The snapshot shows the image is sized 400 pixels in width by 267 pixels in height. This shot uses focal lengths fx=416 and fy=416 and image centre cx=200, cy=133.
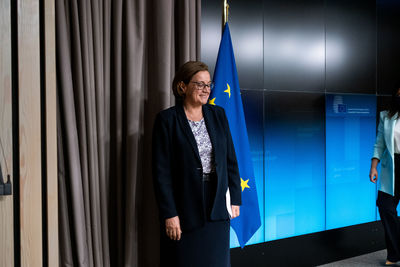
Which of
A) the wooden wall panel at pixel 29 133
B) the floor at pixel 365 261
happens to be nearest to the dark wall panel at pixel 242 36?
the wooden wall panel at pixel 29 133

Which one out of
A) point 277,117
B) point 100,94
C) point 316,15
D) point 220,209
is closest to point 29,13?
point 100,94

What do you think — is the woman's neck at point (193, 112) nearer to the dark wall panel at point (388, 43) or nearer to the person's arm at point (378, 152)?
the person's arm at point (378, 152)

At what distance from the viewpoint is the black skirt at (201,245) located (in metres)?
2.20

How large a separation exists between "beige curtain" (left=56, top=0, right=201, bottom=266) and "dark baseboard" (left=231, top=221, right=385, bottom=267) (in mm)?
1066

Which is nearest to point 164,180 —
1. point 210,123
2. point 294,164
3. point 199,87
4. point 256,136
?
point 210,123

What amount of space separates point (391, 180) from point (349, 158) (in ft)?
1.73

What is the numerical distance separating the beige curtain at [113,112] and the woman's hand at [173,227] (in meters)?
0.36

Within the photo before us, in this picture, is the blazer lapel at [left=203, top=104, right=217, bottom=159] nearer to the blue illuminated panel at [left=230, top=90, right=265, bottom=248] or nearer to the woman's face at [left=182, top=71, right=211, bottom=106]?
the woman's face at [left=182, top=71, right=211, bottom=106]

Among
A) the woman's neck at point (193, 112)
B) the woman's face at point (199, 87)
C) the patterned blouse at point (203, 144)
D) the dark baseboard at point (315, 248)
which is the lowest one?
the dark baseboard at point (315, 248)

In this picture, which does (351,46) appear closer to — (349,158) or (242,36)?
(349,158)

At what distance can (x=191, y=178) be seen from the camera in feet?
7.08

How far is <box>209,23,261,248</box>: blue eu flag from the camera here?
9.17 feet

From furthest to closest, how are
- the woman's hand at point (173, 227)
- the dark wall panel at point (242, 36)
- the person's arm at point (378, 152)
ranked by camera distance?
the person's arm at point (378, 152) → the dark wall panel at point (242, 36) → the woman's hand at point (173, 227)

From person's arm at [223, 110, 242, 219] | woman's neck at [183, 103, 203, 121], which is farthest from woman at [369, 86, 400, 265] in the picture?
woman's neck at [183, 103, 203, 121]
